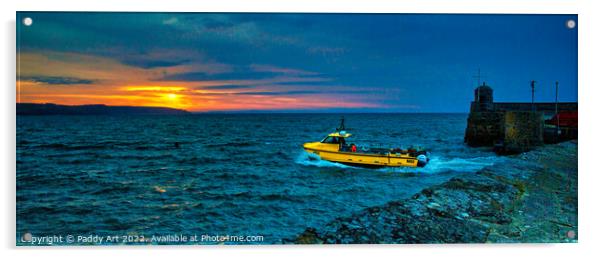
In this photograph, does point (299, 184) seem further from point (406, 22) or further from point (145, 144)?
point (145, 144)

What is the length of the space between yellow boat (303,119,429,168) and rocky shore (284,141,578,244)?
552 cm

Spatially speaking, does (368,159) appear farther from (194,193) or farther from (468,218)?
(468,218)

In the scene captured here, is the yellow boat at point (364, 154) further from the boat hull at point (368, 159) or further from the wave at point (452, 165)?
the wave at point (452, 165)

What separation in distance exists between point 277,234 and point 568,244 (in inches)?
157

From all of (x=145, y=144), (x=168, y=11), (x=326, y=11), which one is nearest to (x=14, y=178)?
(x=168, y=11)

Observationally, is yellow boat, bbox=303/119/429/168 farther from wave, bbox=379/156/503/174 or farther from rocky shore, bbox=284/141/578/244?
rocky shore, bbox=284/141/578/244

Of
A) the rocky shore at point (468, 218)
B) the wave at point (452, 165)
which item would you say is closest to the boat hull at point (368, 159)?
the wave at point (452, 165)

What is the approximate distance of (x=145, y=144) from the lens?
17.2 metres

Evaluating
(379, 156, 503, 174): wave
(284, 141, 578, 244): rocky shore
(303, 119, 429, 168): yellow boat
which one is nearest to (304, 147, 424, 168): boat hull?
(303, 119, 429, 168): yellow boat

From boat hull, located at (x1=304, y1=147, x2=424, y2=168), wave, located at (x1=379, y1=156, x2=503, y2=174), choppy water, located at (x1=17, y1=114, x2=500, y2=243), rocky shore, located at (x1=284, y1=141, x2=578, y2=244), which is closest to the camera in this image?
rocky shore, located at (x1=284, y1=141, x2=578, y2=244)

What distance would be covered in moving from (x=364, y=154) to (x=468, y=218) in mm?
6830

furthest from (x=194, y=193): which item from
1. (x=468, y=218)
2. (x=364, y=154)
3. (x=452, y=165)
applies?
(x=452, y=165)

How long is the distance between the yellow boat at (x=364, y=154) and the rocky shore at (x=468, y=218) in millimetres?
5520

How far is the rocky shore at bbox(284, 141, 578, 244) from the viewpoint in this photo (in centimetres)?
424
